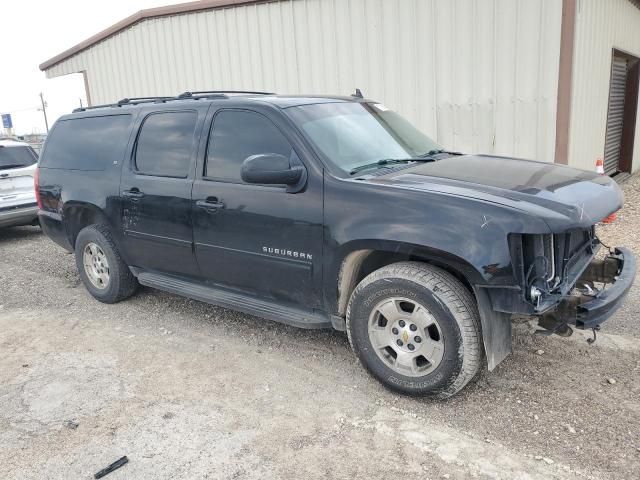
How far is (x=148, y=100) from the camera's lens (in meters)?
5.08

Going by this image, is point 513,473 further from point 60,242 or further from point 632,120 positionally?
point 632,120

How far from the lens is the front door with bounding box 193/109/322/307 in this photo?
3.65 meters

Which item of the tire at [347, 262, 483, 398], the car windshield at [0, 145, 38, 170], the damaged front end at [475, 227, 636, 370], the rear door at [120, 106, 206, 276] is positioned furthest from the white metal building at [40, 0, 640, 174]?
the tire at [347, 262, 483, 398]

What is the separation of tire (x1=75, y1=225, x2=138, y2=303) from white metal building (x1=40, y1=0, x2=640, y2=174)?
17.0 ft

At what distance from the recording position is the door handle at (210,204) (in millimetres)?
4051

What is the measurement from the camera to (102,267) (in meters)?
5.34

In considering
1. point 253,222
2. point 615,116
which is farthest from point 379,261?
point 615,116

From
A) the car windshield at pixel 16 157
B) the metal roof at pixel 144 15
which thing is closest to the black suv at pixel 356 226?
the car windshield at pixel 16 157

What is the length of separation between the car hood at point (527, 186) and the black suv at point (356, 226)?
0.05 feet

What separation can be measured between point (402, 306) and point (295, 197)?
1.01 metres

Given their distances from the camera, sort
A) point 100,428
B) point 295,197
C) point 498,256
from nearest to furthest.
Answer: point 498,256
point 100,428
point 295,197

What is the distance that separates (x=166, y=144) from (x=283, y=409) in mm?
2420

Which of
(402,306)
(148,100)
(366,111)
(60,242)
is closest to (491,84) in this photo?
(366,111)

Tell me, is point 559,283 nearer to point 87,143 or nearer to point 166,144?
point 166,144
